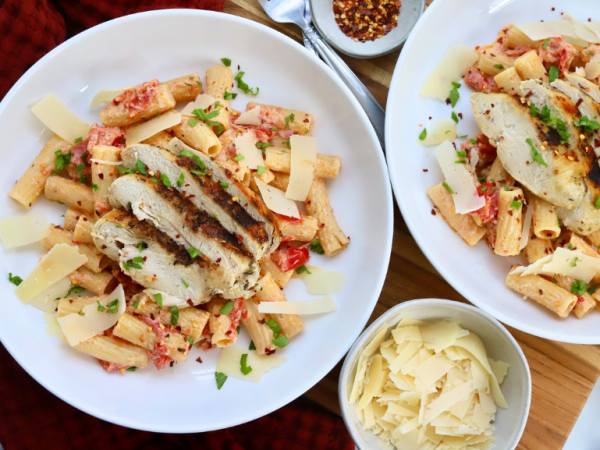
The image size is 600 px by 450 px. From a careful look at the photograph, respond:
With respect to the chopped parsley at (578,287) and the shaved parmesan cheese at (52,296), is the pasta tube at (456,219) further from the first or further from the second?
the shaved parmesan cheese at (52,296)

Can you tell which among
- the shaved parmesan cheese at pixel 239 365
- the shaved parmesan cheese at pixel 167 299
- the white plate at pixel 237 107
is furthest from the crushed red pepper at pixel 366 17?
the shaved parmesan cheese at pixel 239 365

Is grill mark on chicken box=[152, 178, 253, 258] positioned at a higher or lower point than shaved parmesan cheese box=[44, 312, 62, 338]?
higher

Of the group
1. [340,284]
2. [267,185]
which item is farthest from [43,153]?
[340,284]

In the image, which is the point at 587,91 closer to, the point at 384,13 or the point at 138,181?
the point at 384,13

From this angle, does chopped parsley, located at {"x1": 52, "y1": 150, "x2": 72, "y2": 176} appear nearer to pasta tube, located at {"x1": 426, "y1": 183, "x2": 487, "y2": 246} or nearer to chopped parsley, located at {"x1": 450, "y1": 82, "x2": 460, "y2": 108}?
pasta tube, located at {"x1": 426, "y1": 183, "x2": 487, "y2": 246}

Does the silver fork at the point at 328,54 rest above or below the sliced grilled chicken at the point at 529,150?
above

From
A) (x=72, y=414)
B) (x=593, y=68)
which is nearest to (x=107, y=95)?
(x=72, y=414)

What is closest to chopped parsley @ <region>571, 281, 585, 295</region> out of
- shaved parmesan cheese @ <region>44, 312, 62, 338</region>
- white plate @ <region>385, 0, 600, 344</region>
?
white plate @ <region>385, 0, 600, 344</region>
